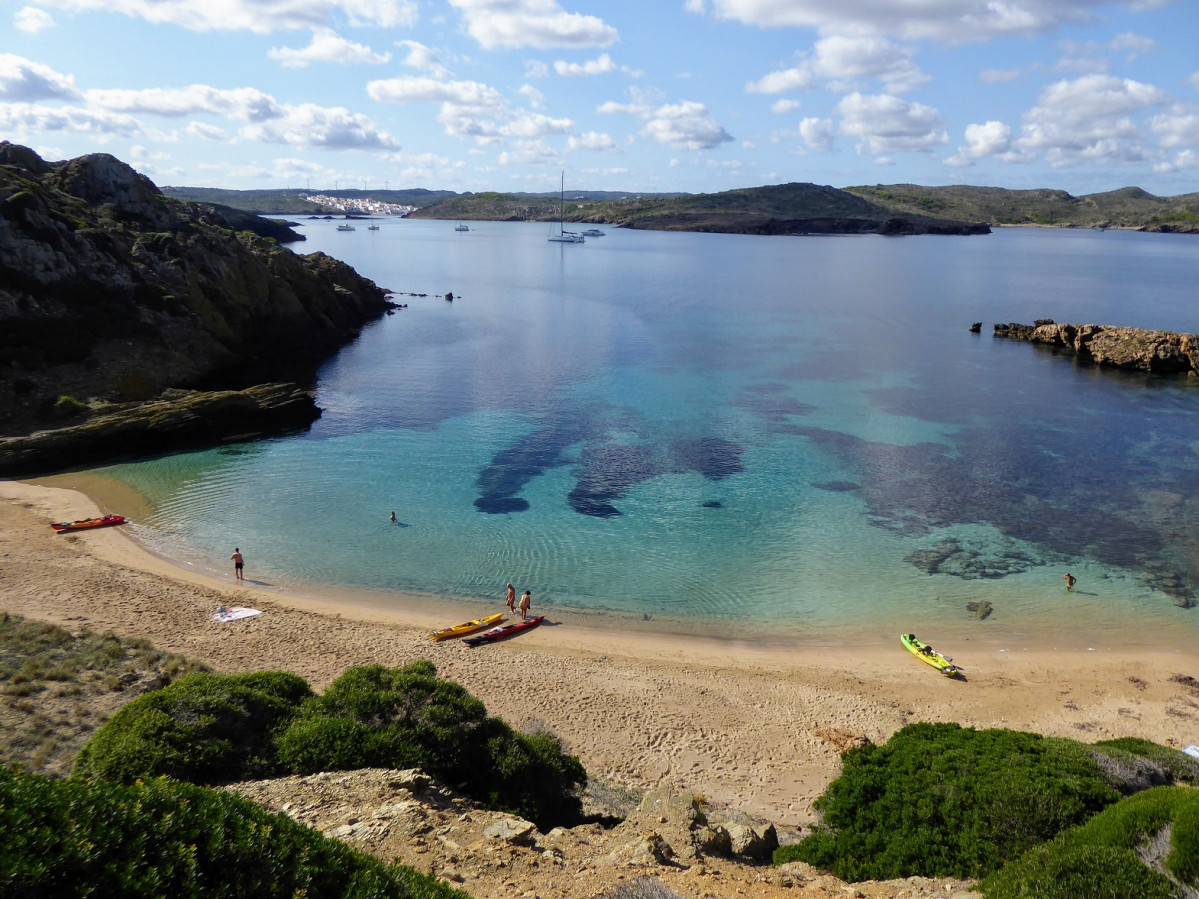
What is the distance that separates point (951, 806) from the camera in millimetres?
12188

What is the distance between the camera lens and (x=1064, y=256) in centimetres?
16150

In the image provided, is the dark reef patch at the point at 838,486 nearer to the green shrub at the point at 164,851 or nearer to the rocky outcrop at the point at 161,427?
the green shrub at the point at 164,851

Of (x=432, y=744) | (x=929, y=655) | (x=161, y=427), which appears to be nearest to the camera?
(x=432, y=744)

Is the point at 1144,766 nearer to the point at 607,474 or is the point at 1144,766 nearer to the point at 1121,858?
the point at 1121,858

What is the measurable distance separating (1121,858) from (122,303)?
5635 centimetres

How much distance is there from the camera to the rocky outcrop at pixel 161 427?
36.5 m

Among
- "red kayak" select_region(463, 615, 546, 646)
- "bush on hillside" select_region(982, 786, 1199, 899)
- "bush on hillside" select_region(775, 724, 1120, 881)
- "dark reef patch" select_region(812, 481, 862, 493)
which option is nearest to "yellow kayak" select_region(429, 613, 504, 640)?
"red kayak" select_region(463, 615, 546, 646)

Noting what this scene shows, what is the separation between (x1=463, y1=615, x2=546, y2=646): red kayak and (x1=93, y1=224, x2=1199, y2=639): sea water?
1628 millimetres

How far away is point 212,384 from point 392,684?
42.0m

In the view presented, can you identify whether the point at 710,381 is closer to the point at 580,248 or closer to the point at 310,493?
the point at 310,493

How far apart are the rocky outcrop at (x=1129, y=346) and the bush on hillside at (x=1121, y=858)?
63.8m

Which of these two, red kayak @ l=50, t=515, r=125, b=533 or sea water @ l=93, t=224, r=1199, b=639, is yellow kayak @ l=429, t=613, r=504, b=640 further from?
red kayak @ l=50, t=515, r=125, b=533

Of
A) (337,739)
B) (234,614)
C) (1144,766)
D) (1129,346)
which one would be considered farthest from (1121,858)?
(1129,346)

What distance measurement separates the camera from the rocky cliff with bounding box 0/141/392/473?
4172 cm
